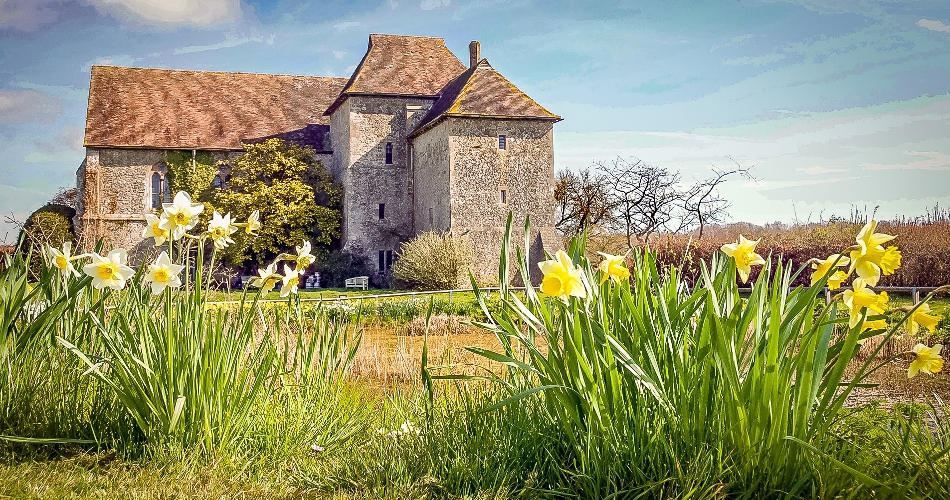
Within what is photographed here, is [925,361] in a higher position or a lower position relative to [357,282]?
higher

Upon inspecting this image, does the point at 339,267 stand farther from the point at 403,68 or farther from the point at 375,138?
the point at 403,68

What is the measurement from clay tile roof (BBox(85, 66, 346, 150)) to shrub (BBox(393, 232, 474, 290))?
9.59 meters

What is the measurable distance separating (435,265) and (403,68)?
9.15 metres

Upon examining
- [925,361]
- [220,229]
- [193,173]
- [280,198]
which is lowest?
[925,361]

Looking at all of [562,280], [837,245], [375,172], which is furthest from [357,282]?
[562,280]

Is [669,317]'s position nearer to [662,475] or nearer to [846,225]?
[662,475]

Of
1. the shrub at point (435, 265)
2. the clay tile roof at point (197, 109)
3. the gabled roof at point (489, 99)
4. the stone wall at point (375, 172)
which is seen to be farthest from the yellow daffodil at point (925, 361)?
the clay tile roof at point (197, 109)

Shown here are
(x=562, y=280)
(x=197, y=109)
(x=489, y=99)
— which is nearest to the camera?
(x=562, y=280)

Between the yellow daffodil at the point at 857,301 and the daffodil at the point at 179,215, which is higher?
the daffodil at the point at 179,215

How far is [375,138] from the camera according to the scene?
27.7 m

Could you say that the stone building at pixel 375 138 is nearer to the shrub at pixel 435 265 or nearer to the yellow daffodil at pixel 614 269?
the shrub at pixel 435 265

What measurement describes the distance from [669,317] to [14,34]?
74.0ft

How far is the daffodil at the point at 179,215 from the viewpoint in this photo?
11.3 feet

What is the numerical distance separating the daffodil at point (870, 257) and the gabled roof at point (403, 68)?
25781 mm
